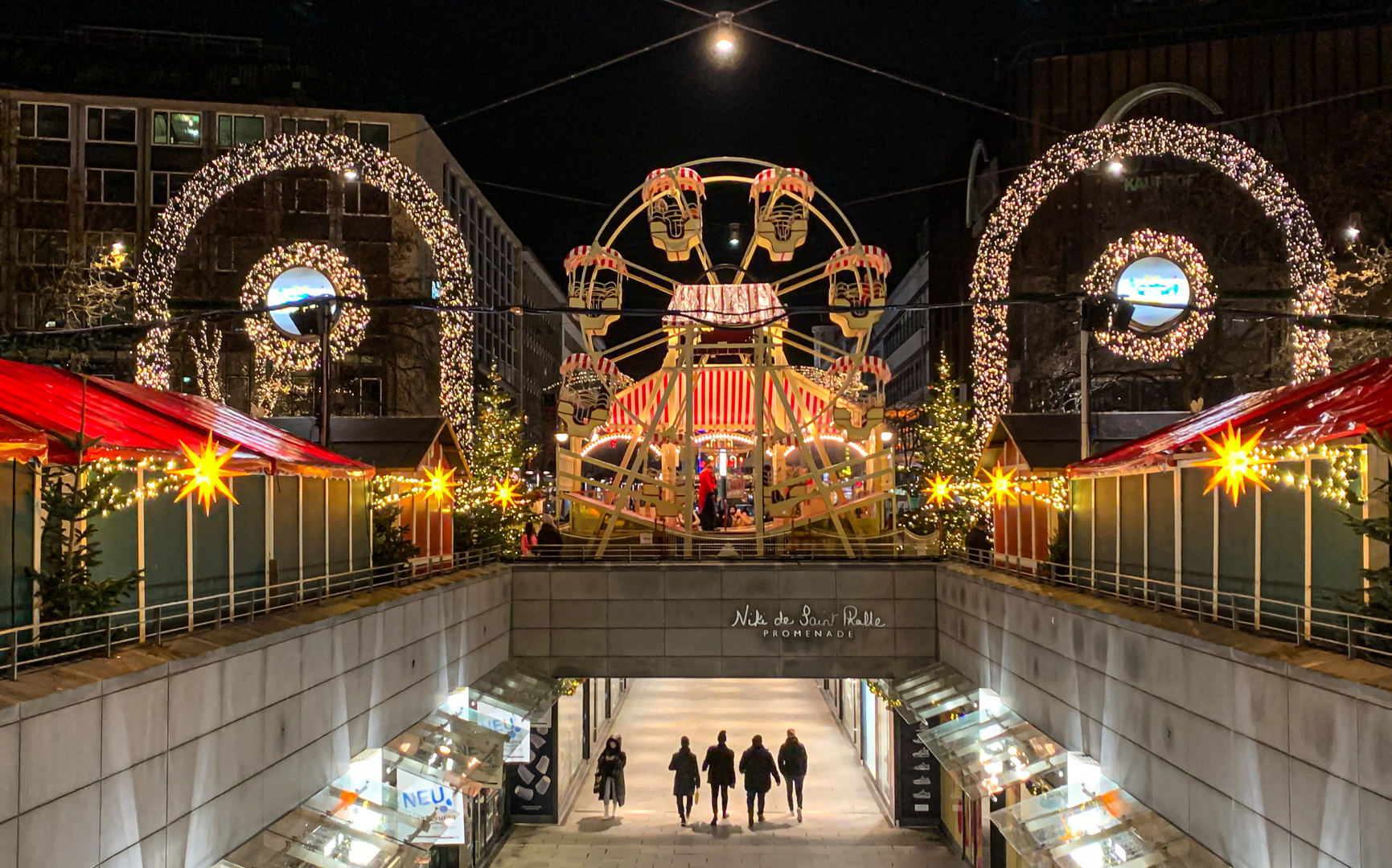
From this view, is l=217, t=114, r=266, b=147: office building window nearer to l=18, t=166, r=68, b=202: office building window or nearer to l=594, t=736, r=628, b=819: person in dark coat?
l=18, t=166, r=68, b=202: office building window

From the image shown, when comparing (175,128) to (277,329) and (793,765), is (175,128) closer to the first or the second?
(277,329)

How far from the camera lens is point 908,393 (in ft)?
325

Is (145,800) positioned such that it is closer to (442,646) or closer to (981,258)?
(442,646)

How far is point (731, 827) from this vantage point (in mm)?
28203

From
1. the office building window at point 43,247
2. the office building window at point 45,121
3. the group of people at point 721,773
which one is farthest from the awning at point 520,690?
the office building window at point 45,121

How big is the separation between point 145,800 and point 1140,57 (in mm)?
59418

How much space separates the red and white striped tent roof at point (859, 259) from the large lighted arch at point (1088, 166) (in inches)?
268

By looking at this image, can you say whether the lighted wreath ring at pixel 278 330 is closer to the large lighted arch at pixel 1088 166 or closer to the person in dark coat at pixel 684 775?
the person in dark coat at pixel 684 775

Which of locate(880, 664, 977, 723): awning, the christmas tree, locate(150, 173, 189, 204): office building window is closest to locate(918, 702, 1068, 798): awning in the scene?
locate(880, 664, 977, 723): awning

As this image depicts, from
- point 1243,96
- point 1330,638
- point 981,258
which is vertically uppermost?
point 1243,96

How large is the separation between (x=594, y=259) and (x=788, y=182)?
506cm

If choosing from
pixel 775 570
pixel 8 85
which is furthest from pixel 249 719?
Result: pixel 8 85

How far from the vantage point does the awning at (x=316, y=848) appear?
42.8 ft

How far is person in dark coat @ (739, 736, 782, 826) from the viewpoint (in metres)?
28.2
